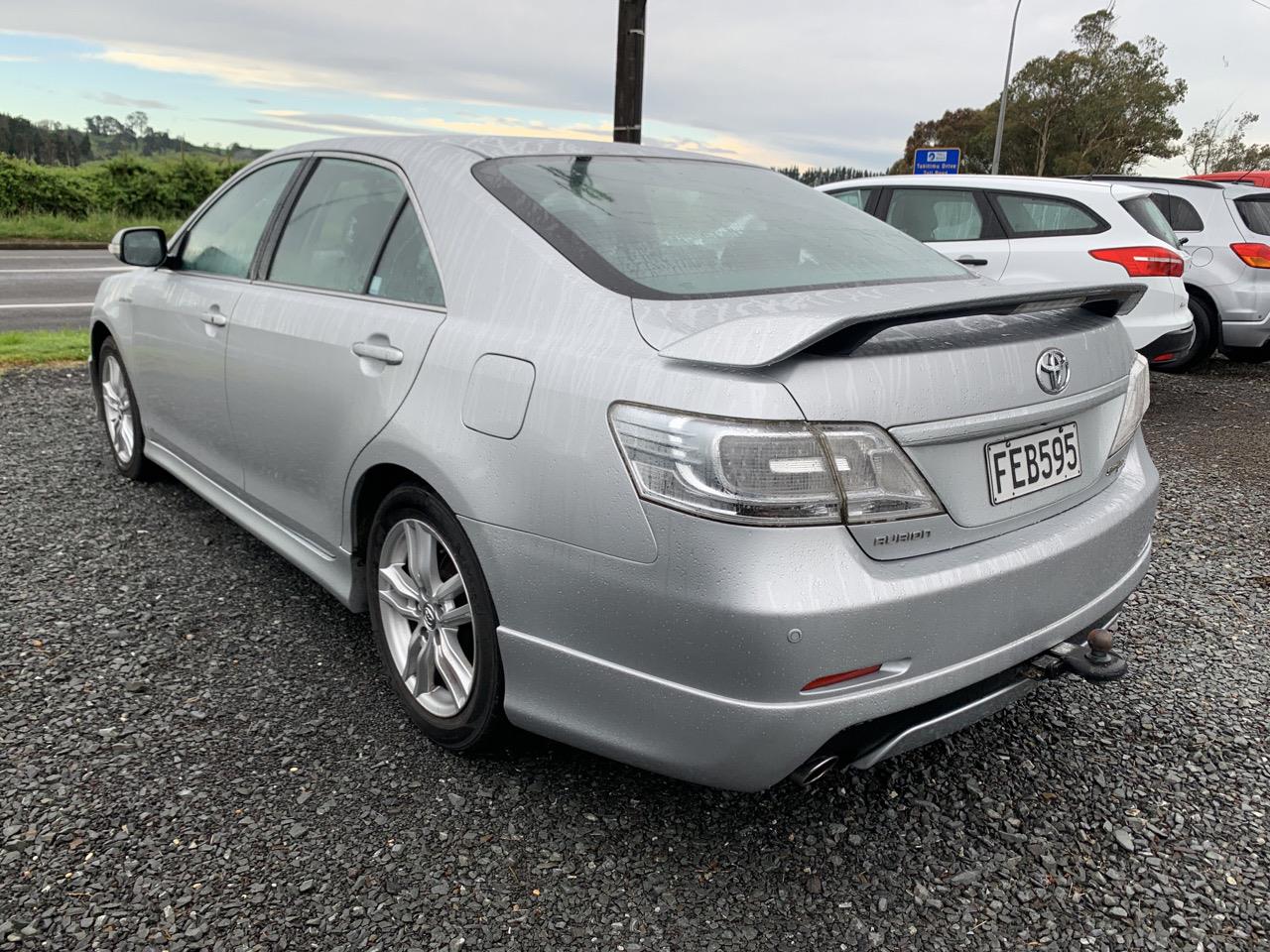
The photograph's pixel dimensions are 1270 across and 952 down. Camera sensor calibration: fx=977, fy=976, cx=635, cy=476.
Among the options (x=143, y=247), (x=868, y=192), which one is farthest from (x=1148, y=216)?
(x=143, y=247)

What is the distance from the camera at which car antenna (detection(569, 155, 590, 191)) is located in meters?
2.59

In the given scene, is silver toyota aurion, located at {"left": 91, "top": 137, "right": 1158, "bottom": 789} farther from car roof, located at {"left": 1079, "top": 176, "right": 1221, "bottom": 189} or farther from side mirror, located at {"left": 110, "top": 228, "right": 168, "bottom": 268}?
car roof, located at {"left": 1079, "top": 176, "right": 1221, "bottom": 189}

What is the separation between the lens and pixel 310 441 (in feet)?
9.24

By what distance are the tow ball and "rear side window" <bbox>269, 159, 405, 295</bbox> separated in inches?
79.5

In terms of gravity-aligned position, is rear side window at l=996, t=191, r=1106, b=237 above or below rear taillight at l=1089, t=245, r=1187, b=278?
above

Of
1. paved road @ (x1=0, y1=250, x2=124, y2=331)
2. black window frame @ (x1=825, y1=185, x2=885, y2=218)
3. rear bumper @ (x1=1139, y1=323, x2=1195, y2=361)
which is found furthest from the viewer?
paved road @ (x1=0, y1=250, x2=124, y2=331)

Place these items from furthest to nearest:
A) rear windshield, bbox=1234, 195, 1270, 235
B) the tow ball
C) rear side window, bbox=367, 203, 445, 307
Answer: rear windshield, bbox=1234, 195, 1270, 235
rear side window, bbox=367, 203, 445, 307
the tow ball

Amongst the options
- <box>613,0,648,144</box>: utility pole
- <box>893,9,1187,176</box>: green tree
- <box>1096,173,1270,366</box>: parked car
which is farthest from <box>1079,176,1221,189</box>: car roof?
<box>893,9,1187,176</box>: green tree

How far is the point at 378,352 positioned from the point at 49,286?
14.6m

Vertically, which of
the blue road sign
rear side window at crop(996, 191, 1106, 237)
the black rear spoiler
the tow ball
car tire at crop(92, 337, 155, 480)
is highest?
the blue road sign

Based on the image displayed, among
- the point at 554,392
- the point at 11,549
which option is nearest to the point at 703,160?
the point at 554,392

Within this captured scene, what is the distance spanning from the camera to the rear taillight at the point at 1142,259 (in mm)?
6551

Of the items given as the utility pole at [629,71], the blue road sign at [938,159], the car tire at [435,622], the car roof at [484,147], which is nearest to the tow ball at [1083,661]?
the car tire at [435,622]

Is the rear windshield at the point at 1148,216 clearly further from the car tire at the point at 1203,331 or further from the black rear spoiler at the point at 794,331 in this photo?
the black rear spoiler at the point at 794,331
